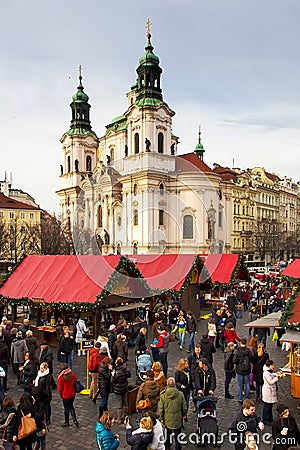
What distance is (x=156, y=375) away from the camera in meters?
8.95

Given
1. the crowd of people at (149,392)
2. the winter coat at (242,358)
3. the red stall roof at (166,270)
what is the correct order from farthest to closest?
the red stall roof at (166,270), the winter coat at (242,358), the crowd of people at (149,392)

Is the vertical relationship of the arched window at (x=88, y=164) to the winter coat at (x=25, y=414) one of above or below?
above

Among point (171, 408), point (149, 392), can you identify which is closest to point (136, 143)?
point (149, 392)

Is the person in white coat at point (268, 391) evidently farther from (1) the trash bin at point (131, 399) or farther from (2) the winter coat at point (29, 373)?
(2) the winter coat at point (29, 373)

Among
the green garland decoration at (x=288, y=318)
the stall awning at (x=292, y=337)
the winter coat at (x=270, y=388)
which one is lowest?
the winter coat at (x=270, y=388)

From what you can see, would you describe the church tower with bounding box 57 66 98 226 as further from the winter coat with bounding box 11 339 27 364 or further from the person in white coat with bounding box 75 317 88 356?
the winter coat with bounding box 11 339 27 364

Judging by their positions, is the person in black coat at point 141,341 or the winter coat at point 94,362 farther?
the person in black coat at point 141,341

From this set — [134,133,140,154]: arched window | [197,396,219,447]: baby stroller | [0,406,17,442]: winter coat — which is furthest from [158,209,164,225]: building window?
[0,406,17,442]: winter coat

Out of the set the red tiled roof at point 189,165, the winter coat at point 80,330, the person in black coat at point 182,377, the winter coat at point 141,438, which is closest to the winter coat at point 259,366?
the person in black coat at point 182,377

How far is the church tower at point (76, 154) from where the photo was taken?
68.7 meters

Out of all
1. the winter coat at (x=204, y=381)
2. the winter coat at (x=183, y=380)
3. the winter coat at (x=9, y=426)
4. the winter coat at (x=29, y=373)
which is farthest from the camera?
the winter coat at (x=29, y=373)

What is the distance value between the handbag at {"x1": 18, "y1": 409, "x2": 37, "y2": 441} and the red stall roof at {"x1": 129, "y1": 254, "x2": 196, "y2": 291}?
14.6 metres

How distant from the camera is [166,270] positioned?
22688 mm

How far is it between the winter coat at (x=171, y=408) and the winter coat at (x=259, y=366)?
3.00 m
